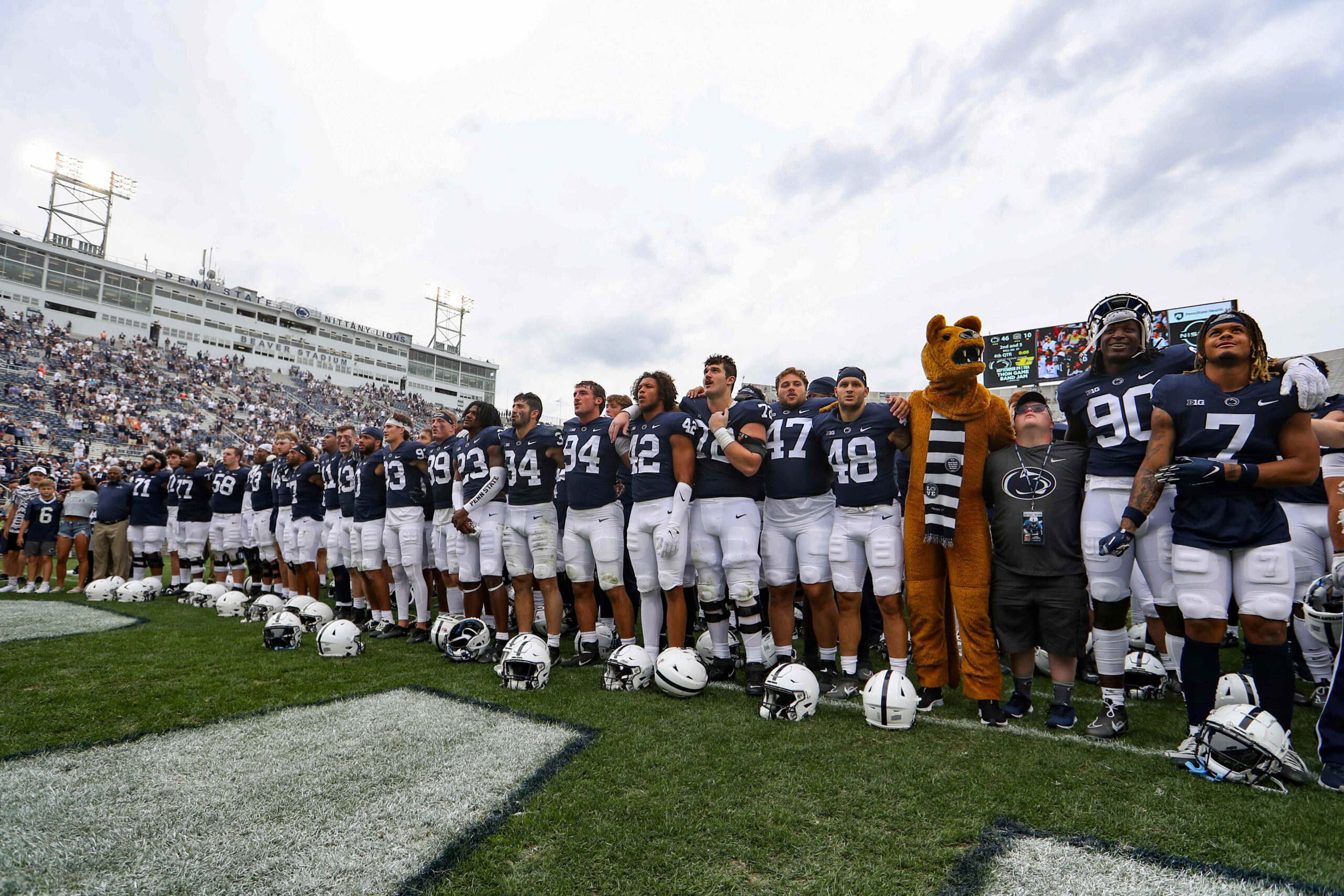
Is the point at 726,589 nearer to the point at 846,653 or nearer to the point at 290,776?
the point at 846,653

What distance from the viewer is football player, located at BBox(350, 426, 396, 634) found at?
778 centimetres

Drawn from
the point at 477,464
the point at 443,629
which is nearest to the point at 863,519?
the point at 477,464

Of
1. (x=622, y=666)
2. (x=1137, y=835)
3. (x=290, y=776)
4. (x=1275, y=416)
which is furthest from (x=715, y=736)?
(x=1275, y=416)

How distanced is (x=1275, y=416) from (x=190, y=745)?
644 cm

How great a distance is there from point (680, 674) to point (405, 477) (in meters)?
4.47

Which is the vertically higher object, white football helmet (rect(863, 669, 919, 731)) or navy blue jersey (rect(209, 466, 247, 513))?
navy blue jersey (rect(209, 466, 247, 513))

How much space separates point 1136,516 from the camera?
3.70m

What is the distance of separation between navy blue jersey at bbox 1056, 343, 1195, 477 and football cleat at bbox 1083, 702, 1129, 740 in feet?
4.76

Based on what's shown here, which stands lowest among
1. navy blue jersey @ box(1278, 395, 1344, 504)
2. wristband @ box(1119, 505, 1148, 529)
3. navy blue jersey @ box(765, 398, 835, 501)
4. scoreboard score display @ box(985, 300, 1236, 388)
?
wristband @ box(1119, 505, 1148, 529)

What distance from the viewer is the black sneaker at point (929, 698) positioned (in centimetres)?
457

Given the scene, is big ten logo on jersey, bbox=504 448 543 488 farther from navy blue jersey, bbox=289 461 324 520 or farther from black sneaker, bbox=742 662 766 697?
navy blue jersey, bbox=289 461 324 520

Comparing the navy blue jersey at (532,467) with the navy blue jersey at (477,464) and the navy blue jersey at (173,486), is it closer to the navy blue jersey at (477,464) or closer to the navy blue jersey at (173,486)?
the navy blue jersey at (477,464)

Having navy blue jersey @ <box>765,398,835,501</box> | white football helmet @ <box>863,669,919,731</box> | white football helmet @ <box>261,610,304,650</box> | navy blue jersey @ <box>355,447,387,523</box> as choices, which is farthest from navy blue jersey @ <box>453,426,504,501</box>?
white football helmet @ <box>863,669,919,731</box>

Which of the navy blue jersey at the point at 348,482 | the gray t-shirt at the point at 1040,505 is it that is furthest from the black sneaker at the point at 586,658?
the navy blue jersey at the point at 348,482
